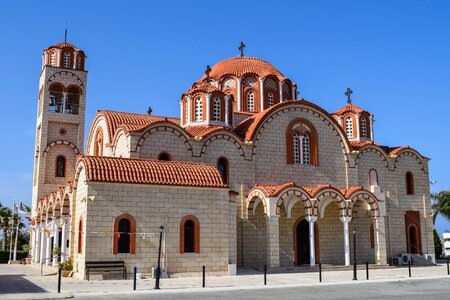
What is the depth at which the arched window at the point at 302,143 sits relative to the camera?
93.3 feet

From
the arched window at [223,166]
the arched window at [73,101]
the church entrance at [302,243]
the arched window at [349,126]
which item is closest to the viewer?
the arched window at [223,166]

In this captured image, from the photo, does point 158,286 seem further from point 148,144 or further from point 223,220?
point 148,144

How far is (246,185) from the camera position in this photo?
26547 millimetres

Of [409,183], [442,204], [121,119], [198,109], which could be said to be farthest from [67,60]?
[442,204]

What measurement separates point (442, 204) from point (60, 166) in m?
31.5

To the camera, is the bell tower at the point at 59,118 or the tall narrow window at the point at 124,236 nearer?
the tall narrow window at the point at 124,236

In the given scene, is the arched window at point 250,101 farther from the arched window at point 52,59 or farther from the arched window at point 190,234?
the arched window at point 52,59

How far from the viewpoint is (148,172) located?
21.6 metres

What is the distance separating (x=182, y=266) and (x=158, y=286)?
4897 mm

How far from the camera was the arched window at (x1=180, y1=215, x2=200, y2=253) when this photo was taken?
21.8 m

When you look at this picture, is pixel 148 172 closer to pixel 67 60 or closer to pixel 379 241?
pixel 379 241

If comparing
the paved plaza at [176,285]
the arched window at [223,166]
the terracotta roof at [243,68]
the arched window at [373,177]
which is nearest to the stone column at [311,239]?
the paved plaza at [176,285]

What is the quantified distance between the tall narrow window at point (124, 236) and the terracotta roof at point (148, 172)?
1753 millimetres

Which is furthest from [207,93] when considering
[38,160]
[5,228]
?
[5,228]
